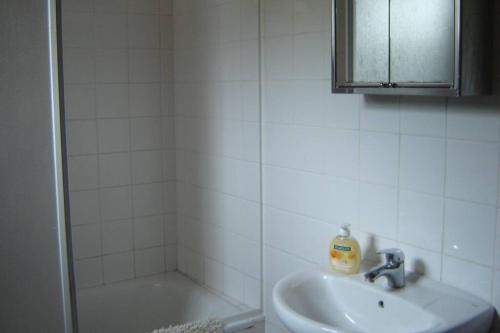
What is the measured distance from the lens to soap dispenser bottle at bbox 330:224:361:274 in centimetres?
183

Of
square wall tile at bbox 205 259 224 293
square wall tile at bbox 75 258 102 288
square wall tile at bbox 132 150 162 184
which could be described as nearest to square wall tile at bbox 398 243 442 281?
square wall tile at bbox 205 259 224 293

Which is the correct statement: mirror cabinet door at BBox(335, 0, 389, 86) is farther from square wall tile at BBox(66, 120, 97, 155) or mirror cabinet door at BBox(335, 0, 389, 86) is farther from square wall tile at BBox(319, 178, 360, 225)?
square wall tile at BBox(66, 120, 97, 155)

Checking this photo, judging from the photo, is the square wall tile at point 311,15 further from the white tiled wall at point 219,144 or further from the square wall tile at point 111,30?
the square wall tile at point 111,30

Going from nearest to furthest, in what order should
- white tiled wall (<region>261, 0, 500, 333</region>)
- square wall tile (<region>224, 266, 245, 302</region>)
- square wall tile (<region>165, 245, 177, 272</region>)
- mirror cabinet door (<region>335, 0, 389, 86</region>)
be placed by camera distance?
white tiled wall (<region>261, 0, 500, 333</region>), mirror cabinet door (<region>335, 0, 389, 86</region>), square wall tile (<region>224, 266, 245, 302</region>), square wall tile (<region>165, 245, 177, 272</region>)

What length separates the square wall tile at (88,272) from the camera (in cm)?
281

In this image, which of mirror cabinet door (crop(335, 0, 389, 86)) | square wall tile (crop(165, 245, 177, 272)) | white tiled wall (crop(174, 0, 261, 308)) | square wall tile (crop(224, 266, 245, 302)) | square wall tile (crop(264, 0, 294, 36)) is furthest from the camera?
square wall tile (crop(165, 245, 177, 272))

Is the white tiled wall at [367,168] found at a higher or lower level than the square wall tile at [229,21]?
lower

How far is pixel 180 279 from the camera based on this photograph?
2.92 m

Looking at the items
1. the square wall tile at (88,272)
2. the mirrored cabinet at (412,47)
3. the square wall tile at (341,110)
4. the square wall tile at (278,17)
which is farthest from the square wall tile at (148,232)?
the mirrored cabinet at (412,47)

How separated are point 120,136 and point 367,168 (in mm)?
1372

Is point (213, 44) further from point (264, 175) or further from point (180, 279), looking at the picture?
point (180, 279)

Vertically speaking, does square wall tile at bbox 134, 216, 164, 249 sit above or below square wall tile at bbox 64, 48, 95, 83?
below

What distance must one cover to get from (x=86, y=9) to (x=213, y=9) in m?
0.59

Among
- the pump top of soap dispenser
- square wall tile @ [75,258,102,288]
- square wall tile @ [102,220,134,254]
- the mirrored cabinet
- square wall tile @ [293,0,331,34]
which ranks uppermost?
square wall tile @ [293,0,331,34]
